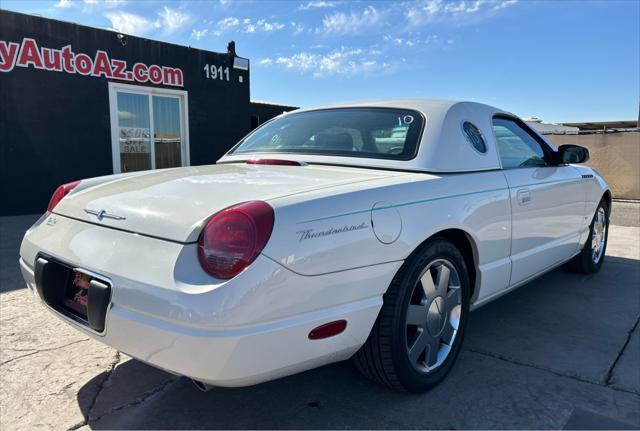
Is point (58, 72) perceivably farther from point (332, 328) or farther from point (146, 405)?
point (332, 328)

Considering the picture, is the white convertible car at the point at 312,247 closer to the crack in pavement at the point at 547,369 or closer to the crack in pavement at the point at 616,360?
the crack in pavement at the point at 547,369

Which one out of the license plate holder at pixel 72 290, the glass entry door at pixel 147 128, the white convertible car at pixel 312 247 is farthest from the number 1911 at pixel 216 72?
the license plate holder at pixel 72 290

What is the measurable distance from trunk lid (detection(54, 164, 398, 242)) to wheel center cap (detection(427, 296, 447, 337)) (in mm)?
723

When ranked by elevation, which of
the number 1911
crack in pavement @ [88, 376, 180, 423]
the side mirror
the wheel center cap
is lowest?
crack in pavement @ [88, 376, 180, 423]

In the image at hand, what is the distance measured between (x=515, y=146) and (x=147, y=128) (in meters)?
7.99

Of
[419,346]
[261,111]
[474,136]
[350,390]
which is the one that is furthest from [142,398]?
[261,111]

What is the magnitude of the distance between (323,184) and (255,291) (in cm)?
67

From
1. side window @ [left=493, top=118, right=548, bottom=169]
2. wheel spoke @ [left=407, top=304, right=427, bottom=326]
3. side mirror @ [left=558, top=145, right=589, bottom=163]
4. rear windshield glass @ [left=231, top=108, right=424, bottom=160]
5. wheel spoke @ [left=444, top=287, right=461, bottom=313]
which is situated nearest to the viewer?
wheel spoke @ [left=407, top=304, right=427, bottom=326]

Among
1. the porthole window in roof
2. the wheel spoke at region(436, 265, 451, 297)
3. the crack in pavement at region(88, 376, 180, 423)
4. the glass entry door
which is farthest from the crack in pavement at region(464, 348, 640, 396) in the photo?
the glass entry door

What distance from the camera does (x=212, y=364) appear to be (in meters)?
1.72

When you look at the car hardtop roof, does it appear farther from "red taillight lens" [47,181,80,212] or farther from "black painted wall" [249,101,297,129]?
"black painted wall" [249,101,297,129]

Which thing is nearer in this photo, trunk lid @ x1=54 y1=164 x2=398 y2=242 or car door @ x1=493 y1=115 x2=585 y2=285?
trunk lid @ x1=54 y1=164 x2=398 y2=242

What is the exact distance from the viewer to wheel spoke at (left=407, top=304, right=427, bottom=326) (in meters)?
2.38

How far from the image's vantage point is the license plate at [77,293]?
2.13m
